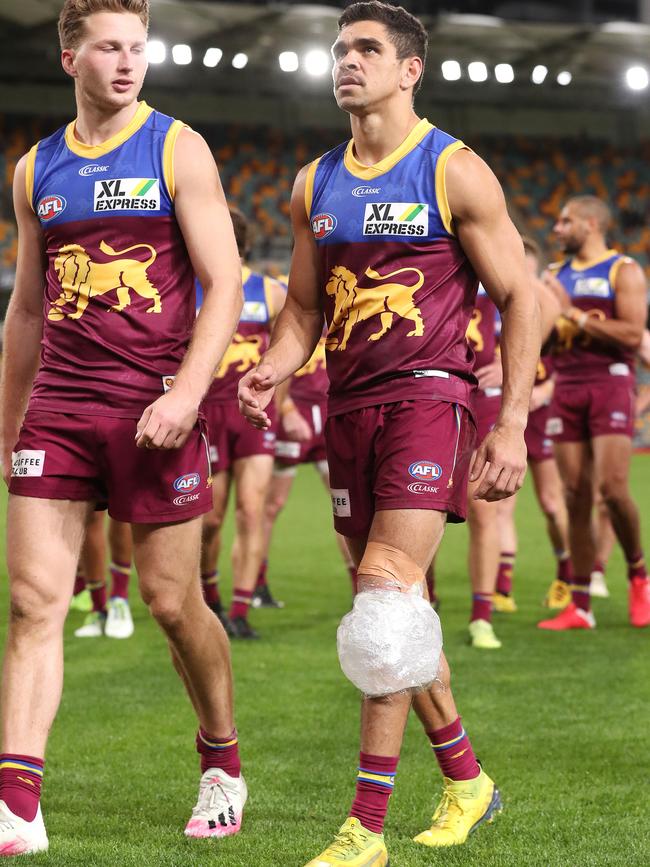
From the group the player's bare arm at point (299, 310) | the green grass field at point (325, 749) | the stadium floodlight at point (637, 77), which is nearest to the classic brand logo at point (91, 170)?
the player's bare arm at point (299, 310)

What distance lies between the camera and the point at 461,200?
3.82m

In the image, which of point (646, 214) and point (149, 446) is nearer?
point (149, 446)

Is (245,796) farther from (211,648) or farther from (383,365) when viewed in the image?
(383,365)

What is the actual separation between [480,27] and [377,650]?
23909mm

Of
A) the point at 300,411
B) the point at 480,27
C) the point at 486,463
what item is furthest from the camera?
the point at 480,27

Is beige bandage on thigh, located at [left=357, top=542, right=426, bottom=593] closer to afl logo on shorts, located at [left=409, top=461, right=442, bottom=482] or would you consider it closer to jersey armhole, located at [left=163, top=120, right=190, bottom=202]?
afl logo on shorts, located at [left=409, top=461, right=442, bottom=482]

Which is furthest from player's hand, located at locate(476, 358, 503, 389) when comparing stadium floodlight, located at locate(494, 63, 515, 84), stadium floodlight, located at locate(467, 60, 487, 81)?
stadium floodlight, located at locate(494, 63, 515, 84)

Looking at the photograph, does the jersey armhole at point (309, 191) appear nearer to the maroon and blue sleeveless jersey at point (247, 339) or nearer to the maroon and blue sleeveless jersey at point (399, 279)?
the maroon and blue sleeveless jersey at point (399, 279)

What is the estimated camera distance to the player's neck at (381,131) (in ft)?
13.0

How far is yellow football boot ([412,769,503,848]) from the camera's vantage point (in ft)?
12.9

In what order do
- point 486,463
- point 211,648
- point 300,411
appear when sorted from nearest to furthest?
point 486,463 → point 211,648 → point 300,411

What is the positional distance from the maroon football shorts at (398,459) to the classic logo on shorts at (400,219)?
0.52 metres

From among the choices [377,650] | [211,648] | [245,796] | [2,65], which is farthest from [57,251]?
[2,65]

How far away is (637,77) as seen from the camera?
28.6 m
